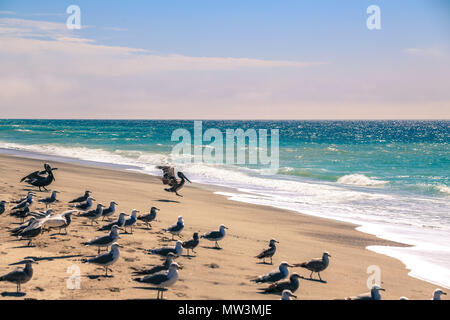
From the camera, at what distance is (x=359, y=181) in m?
30.7

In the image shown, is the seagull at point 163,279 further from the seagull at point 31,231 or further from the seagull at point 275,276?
the seagull at point 31,231

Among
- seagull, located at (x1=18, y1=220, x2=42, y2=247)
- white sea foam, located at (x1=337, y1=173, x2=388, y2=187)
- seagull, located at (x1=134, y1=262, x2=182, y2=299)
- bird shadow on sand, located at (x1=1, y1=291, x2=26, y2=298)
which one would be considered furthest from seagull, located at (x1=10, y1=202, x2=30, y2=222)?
white sea foam, located at (x1=337, y1=173, x2=388, y2=187)

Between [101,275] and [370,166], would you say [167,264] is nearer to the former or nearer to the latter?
[101,275]

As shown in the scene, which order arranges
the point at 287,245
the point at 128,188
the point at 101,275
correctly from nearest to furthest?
the point at 101,275, the point at 287,245, the point at 128,188

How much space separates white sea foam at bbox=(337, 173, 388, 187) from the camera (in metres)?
29.8

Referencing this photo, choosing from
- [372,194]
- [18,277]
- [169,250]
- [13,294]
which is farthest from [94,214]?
[372,194]

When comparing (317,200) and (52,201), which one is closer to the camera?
(52,201)

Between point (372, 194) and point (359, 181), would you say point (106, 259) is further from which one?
point (359, 181)

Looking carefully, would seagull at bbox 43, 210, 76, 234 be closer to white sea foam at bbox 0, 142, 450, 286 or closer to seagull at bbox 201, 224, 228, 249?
seagull at bbox 201, 224, 228, 249
